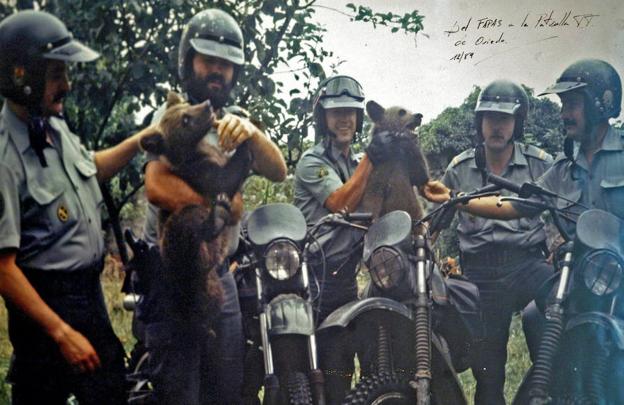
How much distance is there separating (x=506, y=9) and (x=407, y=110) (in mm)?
1087

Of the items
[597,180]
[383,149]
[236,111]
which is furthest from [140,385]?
[597,180]

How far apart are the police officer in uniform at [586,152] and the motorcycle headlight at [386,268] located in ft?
2.55

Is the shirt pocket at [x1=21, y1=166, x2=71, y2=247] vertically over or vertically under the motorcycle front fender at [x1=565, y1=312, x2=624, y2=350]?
over

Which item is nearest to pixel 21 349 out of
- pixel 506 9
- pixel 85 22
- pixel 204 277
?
pixel 204 277

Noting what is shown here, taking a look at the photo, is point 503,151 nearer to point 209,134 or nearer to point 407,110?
point 407,110

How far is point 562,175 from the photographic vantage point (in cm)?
576

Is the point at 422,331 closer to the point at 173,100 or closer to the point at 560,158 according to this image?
the point at 560,158

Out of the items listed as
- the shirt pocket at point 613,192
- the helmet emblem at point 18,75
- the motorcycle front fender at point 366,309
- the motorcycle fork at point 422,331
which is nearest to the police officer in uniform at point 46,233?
the helmet emblem at point 18,75

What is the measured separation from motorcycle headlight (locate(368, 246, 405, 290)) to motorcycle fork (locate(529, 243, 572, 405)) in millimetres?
798

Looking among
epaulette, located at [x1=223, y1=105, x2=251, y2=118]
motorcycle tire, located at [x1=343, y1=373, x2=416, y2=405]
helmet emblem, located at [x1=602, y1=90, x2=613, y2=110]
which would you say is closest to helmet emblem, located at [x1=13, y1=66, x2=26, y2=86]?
epaulette, located at [x1=223, y1=105, x2=251, y2=118]

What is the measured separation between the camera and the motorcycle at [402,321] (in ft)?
15.7

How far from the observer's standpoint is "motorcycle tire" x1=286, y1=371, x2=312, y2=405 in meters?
4.78

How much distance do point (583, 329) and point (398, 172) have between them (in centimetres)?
137

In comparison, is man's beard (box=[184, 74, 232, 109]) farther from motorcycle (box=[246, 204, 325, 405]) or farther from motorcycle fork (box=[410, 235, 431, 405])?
motorcycle fork (box=[410, 235, 431, 405])
